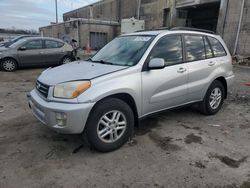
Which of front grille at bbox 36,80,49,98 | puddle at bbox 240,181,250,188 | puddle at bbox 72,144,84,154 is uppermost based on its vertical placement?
front grille at bbox 36,80,49,98

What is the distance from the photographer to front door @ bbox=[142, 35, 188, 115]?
3586mm

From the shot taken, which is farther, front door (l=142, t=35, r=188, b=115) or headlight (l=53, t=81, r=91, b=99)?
front door (l=142, t=35, r=188, b=115)

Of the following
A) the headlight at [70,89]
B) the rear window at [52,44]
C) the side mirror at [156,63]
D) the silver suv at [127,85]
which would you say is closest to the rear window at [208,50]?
the silver suv at [127,85]

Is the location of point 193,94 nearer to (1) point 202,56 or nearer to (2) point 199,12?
(1) point 202,56

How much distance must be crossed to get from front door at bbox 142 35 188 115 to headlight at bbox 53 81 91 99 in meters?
0.96

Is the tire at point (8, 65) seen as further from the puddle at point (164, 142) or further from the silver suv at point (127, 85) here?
the puddle at point (164, 142)

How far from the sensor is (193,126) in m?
4.32

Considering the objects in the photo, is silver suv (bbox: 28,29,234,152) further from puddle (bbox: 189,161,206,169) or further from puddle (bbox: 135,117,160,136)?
puddle (bbox: 189,161,206,169)

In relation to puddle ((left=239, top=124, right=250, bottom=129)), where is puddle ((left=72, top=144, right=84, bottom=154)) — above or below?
below

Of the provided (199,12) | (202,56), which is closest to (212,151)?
(202,56)

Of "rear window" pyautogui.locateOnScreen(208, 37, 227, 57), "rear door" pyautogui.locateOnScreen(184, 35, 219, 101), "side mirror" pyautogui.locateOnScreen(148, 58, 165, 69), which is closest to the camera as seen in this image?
"side mirror" pyautogui.locateOnScreen(148, 58, 165, 69)

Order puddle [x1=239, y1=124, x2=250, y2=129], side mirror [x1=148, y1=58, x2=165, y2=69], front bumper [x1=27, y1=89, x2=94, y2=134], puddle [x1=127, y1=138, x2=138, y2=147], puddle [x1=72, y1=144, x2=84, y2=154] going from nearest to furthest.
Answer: front bumper [x1=27, y1=89, x2=94, y2=134] < puddle [x1=72, y1=144, x2=84, y2=154] < side mirror [x1=148, y1=58, x2=165, y2=69] < puddle [x1=127, y1=138, x2=138, y2=147] < puddle [x1=239, y1=124, x2=250, y2=129]

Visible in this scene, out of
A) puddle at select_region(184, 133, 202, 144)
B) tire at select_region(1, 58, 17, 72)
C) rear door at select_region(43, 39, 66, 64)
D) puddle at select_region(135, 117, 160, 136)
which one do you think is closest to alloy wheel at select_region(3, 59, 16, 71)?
tire at select_region(1, 58, 17, 72)

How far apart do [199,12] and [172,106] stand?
18069mm
